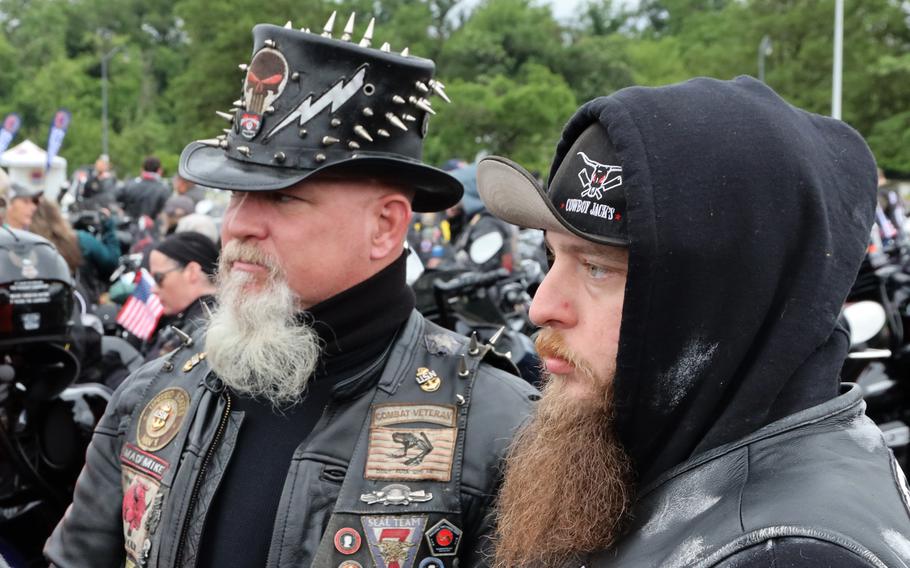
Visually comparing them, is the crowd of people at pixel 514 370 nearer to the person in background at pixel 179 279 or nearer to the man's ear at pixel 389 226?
the man's ear at pixel 389 226

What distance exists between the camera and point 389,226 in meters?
2.50

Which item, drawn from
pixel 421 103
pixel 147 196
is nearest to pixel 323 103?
pixel 421 103

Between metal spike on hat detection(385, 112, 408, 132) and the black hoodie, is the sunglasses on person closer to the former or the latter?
metal spike on hat detection(385, 112, 408, 132)

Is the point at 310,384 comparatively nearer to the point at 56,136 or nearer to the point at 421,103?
the point at 421,103

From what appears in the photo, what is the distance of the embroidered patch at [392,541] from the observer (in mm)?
2113

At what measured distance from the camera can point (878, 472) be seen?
1332mm

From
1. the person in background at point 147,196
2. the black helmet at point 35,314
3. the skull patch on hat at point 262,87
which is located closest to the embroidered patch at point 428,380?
the skull patch on hat at point 262,87

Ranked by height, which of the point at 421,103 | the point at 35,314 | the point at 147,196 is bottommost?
the point at 147,196

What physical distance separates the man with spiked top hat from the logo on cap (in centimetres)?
80

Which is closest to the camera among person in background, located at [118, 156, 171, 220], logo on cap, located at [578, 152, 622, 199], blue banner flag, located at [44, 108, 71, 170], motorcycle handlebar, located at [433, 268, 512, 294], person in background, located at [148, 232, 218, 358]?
logo on cap, located at [578, 152, 622, 199]

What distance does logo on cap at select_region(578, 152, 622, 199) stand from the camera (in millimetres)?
1560

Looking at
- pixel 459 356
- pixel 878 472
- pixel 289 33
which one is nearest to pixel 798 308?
pixel 878 472

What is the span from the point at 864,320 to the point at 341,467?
3926 millimetres

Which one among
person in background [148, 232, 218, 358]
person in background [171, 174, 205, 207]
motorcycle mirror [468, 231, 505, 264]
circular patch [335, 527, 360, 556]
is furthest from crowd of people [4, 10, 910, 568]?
person in background [171, 174, 205, 207]
